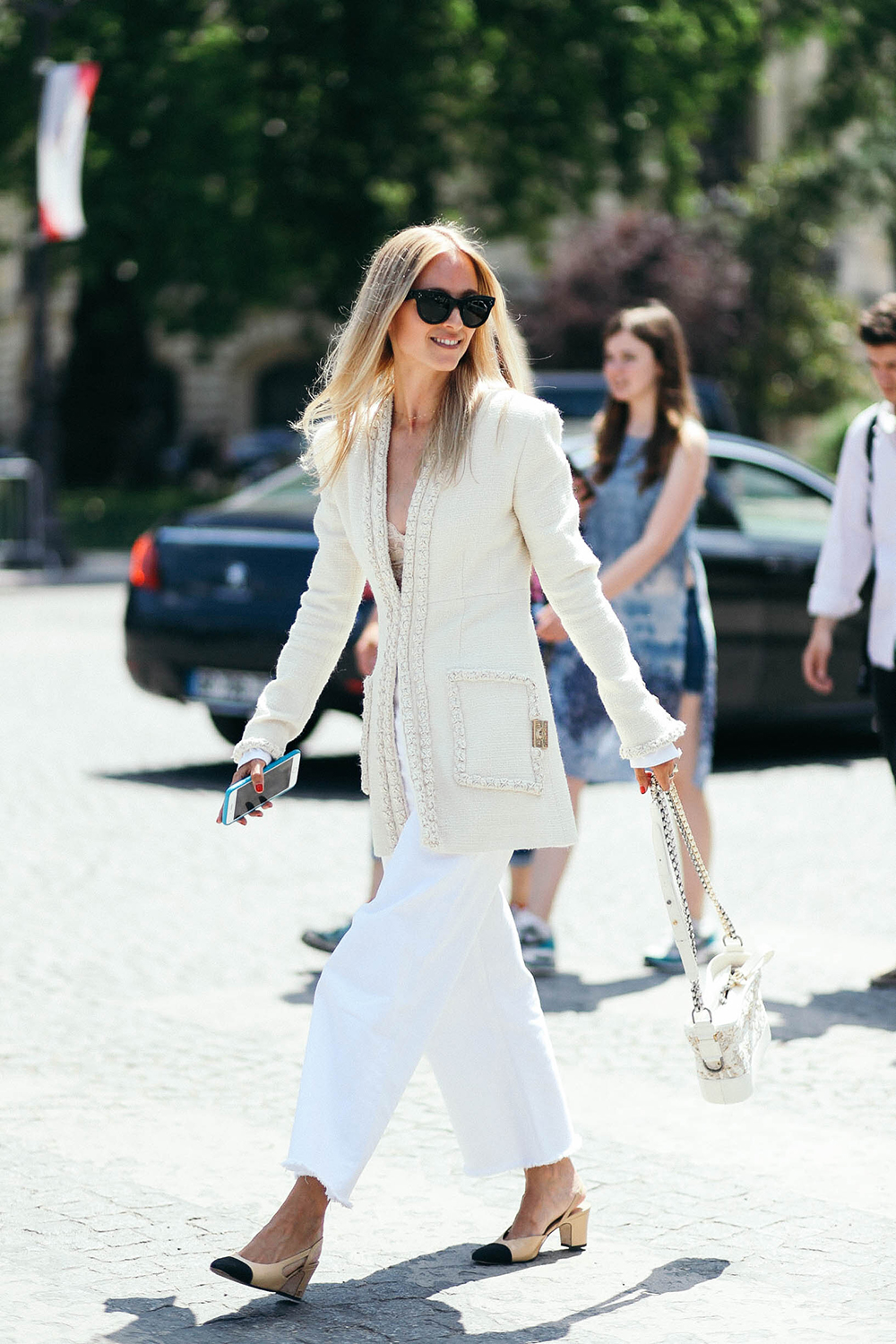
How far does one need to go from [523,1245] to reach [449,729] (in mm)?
924

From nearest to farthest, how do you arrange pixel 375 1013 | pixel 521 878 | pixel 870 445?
pixel 375 1013 → pixel 870 445 → pixel 521 878

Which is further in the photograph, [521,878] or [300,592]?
[300,592]

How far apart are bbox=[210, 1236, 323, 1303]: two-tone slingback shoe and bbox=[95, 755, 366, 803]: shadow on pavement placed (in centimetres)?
547

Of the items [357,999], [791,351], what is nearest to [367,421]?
[357,999]

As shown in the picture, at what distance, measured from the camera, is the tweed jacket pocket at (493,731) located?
142 inches

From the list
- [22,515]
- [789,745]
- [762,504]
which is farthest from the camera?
[22,515]

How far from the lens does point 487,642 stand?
→ 366 cm

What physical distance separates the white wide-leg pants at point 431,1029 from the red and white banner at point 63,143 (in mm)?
19535

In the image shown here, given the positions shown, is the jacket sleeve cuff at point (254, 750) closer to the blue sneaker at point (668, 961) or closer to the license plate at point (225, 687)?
the blue sneaker at point (668, 961)

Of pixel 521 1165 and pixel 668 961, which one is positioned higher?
pixel 521 1165

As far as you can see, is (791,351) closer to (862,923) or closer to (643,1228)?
(862,923)

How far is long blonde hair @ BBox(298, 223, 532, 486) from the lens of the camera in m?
3.70

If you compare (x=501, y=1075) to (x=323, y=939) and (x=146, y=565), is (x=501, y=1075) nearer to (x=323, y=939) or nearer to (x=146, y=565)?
(x=323, y=939)

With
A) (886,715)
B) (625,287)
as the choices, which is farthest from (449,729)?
(625,287)
